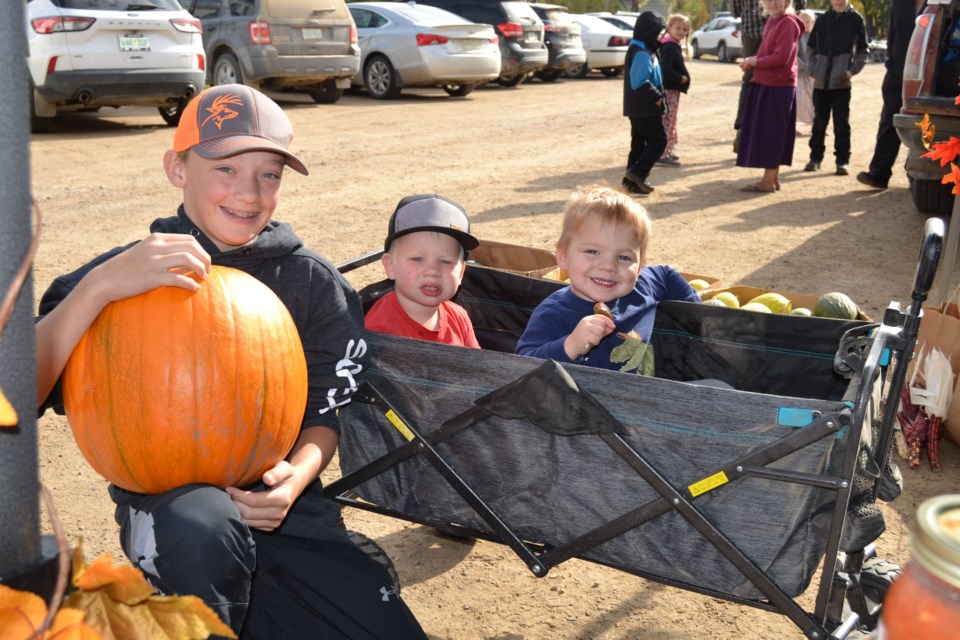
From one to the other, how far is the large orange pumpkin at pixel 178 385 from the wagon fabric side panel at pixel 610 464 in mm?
648

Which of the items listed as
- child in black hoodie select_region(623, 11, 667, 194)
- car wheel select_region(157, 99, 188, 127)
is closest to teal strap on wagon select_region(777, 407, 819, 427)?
child in black hoodie select_region(623, 11, 667, 194)

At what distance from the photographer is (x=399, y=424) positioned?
9.98ft

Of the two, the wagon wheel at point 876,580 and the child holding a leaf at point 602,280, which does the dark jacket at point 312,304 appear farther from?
the wagon wheel at point 876,580

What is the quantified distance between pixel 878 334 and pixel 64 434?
3686mm

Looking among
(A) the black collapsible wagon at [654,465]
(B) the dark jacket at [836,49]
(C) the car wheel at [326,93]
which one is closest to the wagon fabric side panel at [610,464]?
(A) the black collapsible wagon at [654,465]

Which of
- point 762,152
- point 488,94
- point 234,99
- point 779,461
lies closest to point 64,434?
point 234,99

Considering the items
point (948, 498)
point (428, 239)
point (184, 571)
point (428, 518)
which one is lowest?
point (428, 518)

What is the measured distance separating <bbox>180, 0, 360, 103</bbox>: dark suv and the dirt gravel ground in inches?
27.5

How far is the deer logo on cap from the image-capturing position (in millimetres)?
2791

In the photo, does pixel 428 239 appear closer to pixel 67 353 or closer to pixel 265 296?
pixel 265 296

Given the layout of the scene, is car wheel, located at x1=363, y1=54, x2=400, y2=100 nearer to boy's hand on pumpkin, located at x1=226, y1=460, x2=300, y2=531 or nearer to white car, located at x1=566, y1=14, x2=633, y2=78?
white car, located at x1=566, y1=14, x2=633, y2=78

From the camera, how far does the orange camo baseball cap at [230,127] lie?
9.05 ft

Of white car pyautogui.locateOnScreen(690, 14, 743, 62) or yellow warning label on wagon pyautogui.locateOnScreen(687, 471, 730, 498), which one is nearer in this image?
yellow warning label on wagon pyautogui.locateOnScreen(687, 471, 730, 498)

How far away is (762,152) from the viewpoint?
10461mm
